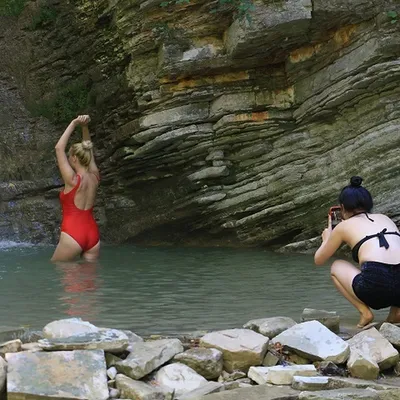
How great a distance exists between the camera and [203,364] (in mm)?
2971

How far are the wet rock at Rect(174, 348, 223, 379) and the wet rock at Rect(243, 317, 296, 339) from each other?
0.44 m

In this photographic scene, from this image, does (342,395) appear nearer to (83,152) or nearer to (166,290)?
(166,290)

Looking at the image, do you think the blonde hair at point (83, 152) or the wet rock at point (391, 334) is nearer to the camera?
the wet rock at point (391, 334)

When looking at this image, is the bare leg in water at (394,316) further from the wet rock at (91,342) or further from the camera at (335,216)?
the wet rock at (91,342)

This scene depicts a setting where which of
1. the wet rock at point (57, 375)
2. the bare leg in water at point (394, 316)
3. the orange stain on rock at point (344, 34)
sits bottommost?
the bare leg in water at point (394, 316)

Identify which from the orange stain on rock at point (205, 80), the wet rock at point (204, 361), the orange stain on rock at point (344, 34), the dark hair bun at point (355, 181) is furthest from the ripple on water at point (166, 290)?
the orange stain on rock at point (344, 34)

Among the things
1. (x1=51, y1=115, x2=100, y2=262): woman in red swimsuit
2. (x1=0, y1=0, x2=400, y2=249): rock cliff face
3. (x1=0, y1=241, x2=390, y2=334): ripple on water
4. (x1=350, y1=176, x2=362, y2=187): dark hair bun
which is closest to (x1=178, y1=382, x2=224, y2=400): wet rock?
(x1=0, y1=241, x2=390, y2=334): ripple on water

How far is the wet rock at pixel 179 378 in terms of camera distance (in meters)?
2.85

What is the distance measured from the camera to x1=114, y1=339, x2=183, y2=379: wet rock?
112 inches

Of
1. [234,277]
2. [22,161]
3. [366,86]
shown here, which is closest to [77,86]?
[22,161]

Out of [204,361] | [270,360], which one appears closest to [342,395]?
[270,360]

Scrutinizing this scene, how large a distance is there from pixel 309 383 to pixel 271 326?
661 mm

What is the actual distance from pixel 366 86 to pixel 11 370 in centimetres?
636

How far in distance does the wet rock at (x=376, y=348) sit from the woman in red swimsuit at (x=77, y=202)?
4.87 metres
